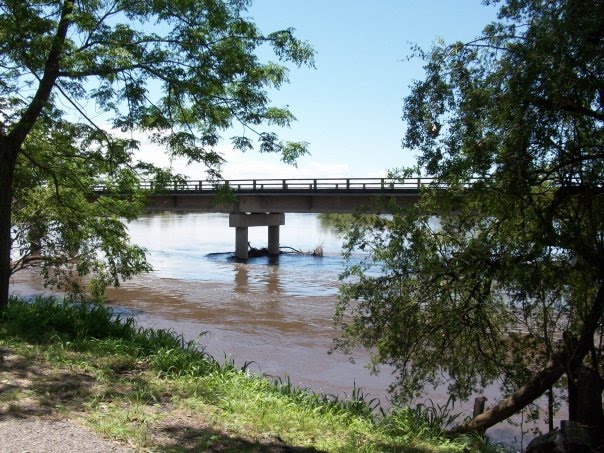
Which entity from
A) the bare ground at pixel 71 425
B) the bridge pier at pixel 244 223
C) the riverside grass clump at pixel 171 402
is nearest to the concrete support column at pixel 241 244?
the bridge pier at pixel 244 223

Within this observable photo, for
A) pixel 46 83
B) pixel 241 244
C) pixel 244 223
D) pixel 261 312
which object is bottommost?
pixel 261 312

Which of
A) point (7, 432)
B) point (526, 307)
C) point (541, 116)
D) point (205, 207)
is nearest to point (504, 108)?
point (541, 116)

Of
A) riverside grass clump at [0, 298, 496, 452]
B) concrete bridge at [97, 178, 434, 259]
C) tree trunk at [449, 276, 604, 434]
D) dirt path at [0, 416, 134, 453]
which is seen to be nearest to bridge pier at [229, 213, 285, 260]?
concrete bridge at [97, 178, 434, 259]

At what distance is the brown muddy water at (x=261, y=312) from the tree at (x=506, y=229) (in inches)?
82.5

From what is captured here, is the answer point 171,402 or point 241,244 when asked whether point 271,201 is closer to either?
point 241,244

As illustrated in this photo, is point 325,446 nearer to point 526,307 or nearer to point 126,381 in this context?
point 126,381

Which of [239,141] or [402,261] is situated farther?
[239,141]

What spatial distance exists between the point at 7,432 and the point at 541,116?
6.58m

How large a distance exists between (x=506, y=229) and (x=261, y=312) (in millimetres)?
15945

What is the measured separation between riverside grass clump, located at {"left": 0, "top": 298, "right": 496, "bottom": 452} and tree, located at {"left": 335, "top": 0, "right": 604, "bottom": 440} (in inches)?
60.5

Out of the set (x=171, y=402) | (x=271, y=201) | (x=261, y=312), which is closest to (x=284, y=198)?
(x=271, y=201)

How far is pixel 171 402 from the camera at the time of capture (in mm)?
6434

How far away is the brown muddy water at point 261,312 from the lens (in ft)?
45.6

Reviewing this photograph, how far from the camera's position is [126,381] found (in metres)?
7.09
